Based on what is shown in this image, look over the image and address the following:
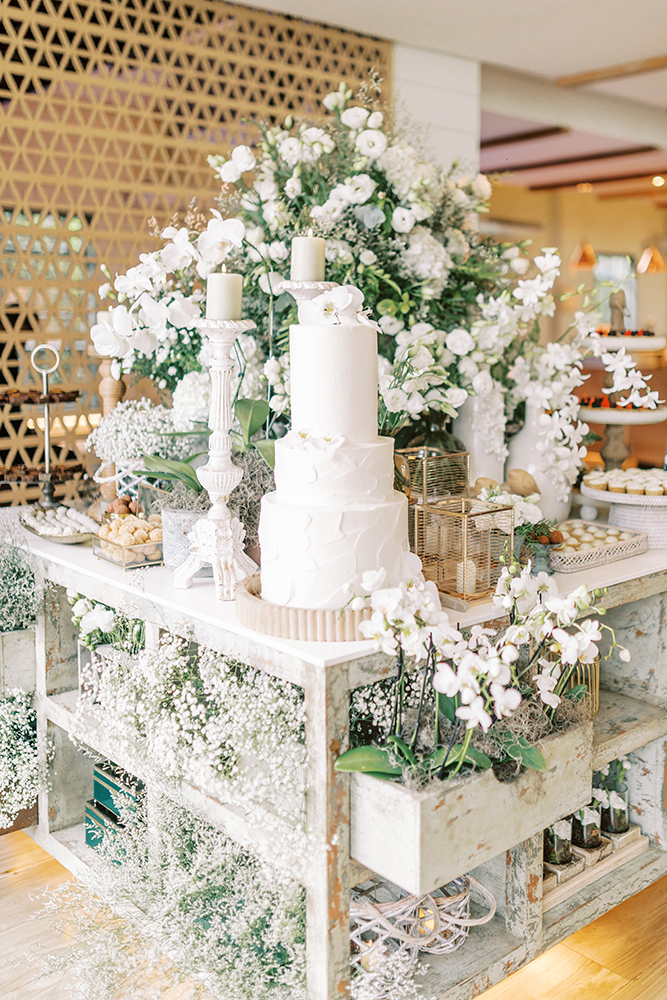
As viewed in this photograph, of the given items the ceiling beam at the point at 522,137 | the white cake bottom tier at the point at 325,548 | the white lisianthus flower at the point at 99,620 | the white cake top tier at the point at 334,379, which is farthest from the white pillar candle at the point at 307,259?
the ceiling beam at the point at 522,137

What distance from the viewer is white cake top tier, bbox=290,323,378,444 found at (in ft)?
5.04

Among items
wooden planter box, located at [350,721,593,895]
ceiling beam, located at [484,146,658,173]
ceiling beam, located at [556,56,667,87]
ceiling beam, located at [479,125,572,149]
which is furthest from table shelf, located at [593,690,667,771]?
ceiling beam, located at [484,146,658,173]

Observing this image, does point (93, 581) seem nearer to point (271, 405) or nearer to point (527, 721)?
point (271, 405)

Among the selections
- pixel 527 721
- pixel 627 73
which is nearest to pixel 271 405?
pixel 527 721

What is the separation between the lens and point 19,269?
2.75 m

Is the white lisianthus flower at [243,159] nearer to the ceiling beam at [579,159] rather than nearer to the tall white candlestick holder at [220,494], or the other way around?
the tall white candlestick holder at [220,494]

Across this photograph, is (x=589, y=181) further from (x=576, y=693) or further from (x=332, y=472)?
(x=332, y=472)

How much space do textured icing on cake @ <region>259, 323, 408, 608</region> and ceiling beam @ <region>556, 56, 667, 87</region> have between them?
351cm

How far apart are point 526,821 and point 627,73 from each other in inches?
158

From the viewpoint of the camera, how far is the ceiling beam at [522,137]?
5.90 metres

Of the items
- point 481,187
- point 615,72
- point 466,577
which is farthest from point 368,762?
point 615,72

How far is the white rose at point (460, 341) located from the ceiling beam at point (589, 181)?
699cm

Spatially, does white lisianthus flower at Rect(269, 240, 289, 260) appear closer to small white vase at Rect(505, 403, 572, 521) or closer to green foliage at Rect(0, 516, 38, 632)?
small white vase at Rect(505, 403, 572, 521)

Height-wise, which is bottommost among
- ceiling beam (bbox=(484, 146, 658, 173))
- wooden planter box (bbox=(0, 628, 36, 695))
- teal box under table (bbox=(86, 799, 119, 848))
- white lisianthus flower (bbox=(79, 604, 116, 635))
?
teal box under table (bbox=(86, 799, 119, 848))
